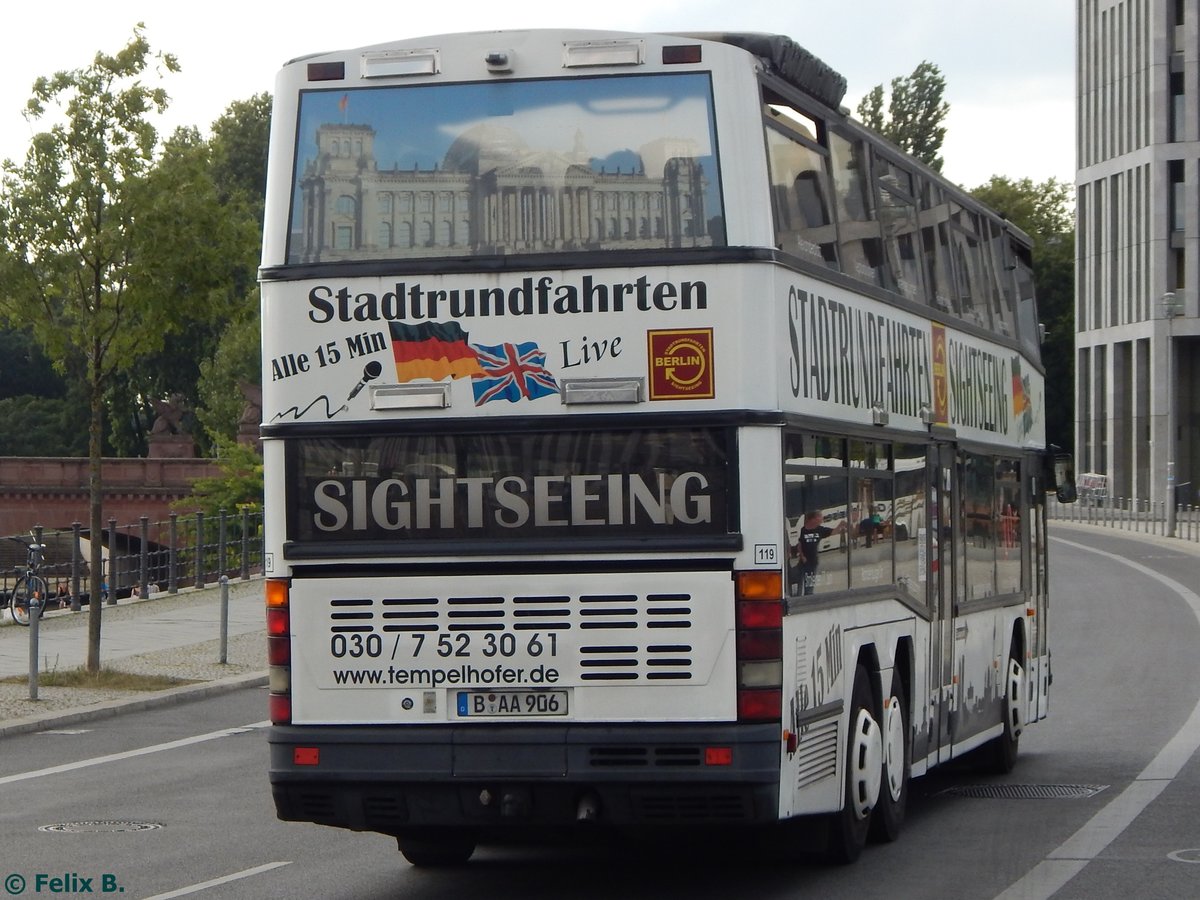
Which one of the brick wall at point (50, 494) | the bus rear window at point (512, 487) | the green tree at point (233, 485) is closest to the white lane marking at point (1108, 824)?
the bus rear window at point (512, 487)

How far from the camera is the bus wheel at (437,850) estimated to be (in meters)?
10.7

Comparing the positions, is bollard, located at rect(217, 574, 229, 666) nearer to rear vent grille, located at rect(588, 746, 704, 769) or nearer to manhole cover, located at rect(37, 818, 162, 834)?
manhole cover, located at rect(37, 818, 162, 834)

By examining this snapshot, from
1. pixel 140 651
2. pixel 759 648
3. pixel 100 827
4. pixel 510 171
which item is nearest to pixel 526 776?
pixel 759 648

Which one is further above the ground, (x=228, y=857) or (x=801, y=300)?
(x=801, y=300)

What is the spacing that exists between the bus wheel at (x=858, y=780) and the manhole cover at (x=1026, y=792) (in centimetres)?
284

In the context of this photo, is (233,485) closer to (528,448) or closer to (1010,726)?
(1010,726)

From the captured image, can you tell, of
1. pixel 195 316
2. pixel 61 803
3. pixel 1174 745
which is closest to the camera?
pixel 61 803

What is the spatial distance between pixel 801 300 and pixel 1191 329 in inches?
3076

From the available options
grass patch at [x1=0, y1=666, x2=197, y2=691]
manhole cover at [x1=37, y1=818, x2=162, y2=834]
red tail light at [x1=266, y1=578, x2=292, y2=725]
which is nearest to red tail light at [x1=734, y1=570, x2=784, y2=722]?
red tail light at [x1=266, y1=578, x2=292, y2=725]

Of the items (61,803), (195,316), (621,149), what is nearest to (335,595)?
(621,149)

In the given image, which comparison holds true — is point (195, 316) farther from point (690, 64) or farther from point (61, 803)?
point (690, 64)

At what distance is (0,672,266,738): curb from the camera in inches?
719

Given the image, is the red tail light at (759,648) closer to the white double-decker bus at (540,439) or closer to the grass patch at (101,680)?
the white double-decker bus at (540,439)

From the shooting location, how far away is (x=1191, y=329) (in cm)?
8475
